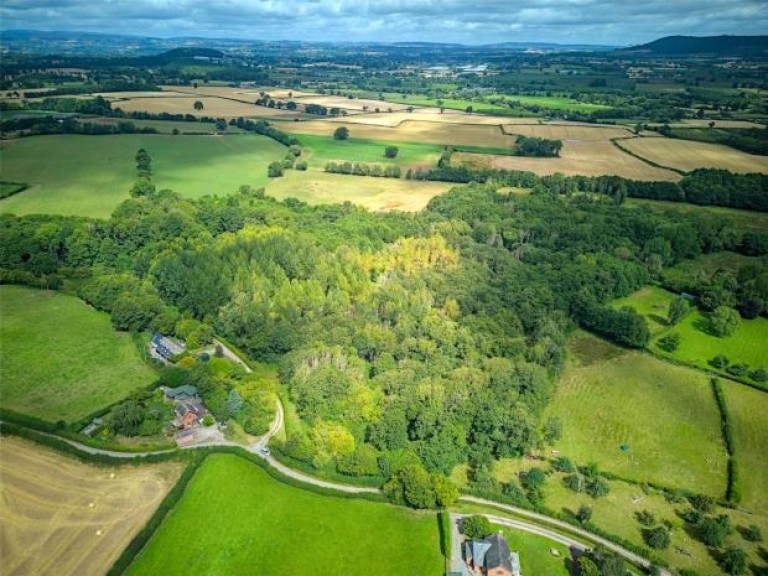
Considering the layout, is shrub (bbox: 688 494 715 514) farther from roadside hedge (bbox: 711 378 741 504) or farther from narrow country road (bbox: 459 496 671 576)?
narrow country road (bbox: 459 496 671 576)

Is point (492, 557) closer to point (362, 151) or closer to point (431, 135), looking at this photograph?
point (362, 151)

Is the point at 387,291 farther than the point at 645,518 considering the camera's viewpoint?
Yes

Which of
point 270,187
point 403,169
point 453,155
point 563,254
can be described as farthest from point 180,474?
point 453,155

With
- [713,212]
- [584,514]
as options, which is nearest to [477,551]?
[584,514]

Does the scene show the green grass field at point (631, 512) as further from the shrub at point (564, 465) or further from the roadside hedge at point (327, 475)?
the roadside hedge at point (327, 475)

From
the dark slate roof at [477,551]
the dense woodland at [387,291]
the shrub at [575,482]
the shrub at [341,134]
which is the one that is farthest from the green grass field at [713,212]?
the dark slate roof at [477,551]

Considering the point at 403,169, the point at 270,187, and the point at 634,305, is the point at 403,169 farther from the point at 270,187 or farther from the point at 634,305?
the point at 634,305

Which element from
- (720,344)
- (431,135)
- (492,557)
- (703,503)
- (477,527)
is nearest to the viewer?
(492,557)
